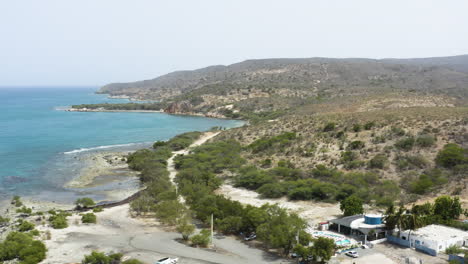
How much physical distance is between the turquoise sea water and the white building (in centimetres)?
3752

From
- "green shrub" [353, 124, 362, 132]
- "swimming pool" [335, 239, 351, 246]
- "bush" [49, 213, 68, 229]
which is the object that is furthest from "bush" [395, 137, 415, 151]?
"bush" [49, 213, 68, 229]

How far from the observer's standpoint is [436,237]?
1035 inches

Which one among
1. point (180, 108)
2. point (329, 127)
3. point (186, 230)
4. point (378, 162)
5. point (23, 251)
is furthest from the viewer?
point (180, 108)

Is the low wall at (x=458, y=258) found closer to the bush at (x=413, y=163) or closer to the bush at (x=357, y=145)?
the bush at (x=413, y=163)

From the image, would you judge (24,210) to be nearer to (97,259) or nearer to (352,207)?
(97,259)

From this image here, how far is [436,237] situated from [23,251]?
2740 cm

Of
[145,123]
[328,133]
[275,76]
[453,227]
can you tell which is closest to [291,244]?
[453,227]

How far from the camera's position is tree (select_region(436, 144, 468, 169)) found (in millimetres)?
40794

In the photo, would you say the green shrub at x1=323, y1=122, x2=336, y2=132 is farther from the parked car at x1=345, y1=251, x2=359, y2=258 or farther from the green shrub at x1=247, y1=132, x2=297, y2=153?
the parked car at x1=345, y1=251, x2=359, y2=258

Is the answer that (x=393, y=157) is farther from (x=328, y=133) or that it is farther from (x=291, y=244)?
(x=291, y=244)

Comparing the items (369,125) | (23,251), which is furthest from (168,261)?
(369,125)

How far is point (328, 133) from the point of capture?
57500 millimetres

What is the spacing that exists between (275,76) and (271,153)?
130020 mm

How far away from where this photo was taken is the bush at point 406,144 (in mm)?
46031
